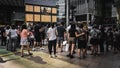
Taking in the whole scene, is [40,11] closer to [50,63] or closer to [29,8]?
[29,8]

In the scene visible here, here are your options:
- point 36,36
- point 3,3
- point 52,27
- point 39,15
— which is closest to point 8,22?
point 3,3

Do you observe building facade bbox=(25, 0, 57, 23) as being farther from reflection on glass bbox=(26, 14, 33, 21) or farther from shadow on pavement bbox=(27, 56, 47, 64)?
shadow on pavement bbox=(27, 56, 47, 64)

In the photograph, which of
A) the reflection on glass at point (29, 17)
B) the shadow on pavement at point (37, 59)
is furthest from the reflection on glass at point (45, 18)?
the shadow on pavement at point (37, 59)

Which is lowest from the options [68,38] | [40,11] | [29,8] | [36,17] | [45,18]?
[68,38]

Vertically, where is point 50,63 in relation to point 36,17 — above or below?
below

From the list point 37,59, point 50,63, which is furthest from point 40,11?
point 50,63

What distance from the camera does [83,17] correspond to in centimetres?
4766

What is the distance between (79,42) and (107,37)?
19.4 feet

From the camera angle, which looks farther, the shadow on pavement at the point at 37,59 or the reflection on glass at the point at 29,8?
the reflection on glass at the point at 29,8

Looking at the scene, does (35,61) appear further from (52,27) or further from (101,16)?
(101,16)

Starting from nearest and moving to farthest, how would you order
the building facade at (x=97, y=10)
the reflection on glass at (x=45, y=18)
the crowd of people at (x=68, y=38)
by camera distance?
1. the crowd of people at (x=68, y=38)
2. the building facade at (x=97, y=10)
3. the reflection on glass at (x=45, y=18)

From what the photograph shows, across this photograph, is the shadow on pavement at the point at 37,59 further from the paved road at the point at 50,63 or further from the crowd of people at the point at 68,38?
the crowd of people at the point at 68,38

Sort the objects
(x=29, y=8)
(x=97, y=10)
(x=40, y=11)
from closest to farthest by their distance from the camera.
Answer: (x=29, y=8) → (x=40, y=11) → (x=97, y=10)

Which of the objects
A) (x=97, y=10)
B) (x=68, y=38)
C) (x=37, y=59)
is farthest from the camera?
(x=97, y=10)
